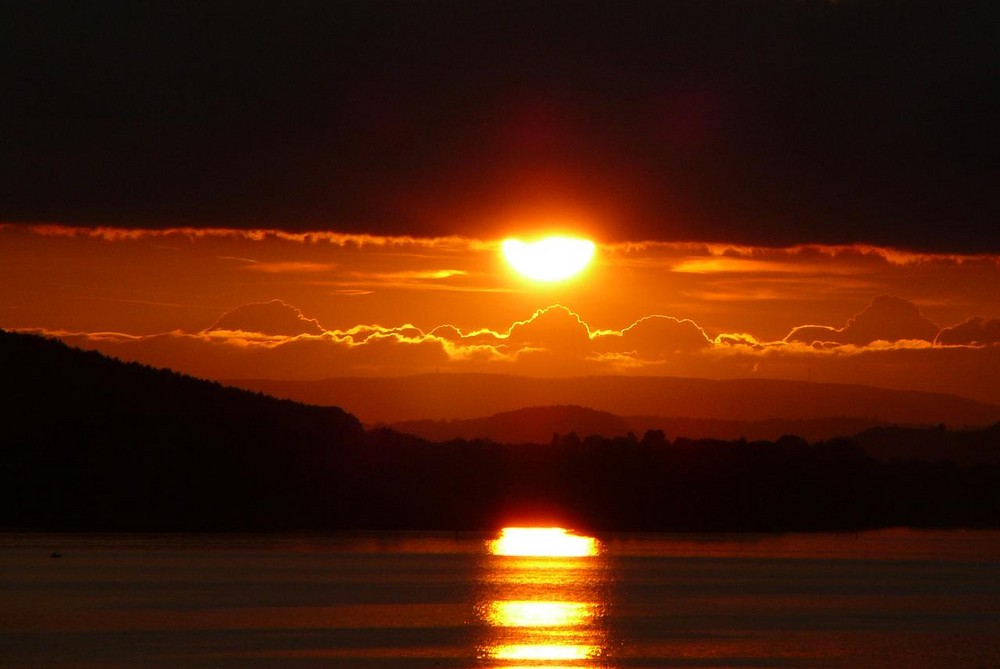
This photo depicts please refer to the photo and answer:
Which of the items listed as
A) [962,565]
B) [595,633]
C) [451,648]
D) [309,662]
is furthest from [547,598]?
[962,565]

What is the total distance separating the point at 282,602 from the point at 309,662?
4147 centimetres

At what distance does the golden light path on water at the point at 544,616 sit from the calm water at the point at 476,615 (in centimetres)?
22

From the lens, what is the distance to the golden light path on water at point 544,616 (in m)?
84.0

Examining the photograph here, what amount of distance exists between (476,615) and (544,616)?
181 inches

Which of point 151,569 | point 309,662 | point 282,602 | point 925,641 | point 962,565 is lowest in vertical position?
point 309,662

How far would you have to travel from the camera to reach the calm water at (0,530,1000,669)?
84.1 m

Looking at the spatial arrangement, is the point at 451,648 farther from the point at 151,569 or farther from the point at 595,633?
the point at 151,569

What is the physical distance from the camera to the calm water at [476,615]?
276 feet

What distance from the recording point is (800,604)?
12744cm

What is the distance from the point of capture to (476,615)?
111m

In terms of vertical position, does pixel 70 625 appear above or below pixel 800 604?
below

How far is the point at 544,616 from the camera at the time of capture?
11088cm

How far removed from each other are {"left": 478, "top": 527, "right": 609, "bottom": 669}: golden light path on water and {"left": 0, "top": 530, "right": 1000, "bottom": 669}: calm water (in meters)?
0.22

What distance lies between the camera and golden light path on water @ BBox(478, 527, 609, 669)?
276 ft
